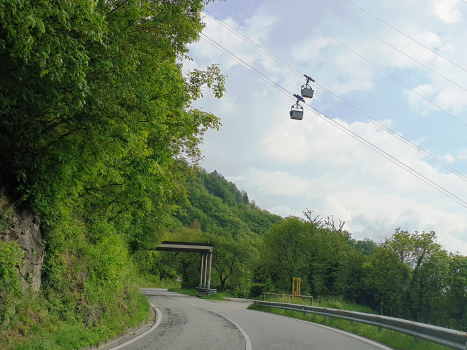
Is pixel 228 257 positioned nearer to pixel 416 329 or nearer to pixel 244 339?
pixel 244 339

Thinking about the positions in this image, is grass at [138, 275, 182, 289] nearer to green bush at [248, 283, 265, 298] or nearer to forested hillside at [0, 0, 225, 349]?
green bush at [248, 283, 265, 298]

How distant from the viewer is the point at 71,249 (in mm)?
10117

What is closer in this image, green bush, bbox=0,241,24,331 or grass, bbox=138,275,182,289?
green bush, bbox=0,241,24,331

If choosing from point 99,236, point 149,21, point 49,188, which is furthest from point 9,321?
point 149,21

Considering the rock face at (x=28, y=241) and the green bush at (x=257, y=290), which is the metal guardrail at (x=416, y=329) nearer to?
the rock face at (x=28, y=241)

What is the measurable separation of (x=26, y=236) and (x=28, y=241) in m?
0.12

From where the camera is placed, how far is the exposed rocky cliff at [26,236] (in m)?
7.44

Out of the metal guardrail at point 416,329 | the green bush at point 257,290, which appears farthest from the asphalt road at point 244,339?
the green bush at point 257,290

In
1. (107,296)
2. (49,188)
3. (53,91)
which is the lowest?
(107,296)

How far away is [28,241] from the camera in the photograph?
807cm

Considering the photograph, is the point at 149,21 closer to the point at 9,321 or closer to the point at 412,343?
the point at 9,321

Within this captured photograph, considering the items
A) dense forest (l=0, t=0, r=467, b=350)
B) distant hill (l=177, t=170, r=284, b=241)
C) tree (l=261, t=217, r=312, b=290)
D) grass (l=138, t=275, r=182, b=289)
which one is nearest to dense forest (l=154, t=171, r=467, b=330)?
tree (l=261, t=217, r=312, b=290)

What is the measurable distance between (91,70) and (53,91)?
983 millimetres

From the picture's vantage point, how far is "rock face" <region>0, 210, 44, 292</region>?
24.7 ft
